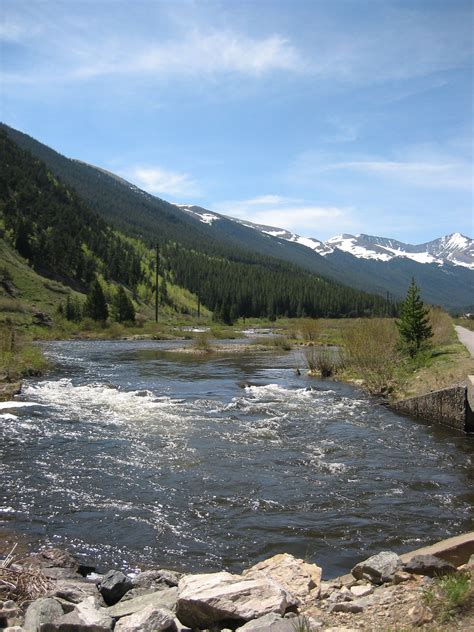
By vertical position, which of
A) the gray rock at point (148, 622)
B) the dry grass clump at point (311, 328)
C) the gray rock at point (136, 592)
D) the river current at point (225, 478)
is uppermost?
the dry grass clump at point (311, 328)

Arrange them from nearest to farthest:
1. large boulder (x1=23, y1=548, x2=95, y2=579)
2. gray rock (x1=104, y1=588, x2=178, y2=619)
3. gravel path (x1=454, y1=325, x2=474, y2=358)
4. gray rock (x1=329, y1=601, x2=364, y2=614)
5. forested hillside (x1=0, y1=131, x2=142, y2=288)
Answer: gray rock (x1=329, y1=601, x2=364, y2=614), gray rock (x1=104, y1=588, x2=178, y2=619), large boulder (x1=23, y1=548, x2=95, y2=579), gravel path (x1=454, y1=325, x2=474, y2=358), forested hillside (x1=0, y1=131, x2=142, y2=288)

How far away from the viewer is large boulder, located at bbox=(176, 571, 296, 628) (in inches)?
221

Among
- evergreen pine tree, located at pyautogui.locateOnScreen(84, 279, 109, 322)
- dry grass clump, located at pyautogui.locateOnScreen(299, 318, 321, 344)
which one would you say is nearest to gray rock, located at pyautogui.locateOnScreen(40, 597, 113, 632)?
dry grass clump, located at pyautogui.locateOnScreen(299, 318, 321, 344)

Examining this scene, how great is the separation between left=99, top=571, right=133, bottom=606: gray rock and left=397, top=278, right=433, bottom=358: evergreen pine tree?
2598 cm

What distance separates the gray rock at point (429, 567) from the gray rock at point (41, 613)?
4.27m

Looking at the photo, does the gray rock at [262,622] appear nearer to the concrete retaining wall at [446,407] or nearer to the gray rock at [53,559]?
the gray rock at [53,559]

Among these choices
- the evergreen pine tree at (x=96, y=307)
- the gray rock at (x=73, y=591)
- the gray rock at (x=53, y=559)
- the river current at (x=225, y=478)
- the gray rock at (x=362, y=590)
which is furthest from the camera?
the evergreen pine tree at (x=96, y=307)

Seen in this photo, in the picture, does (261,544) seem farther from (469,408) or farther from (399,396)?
(399,396)

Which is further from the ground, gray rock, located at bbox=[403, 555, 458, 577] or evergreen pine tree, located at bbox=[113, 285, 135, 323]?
evergreen pine tree, located at bbox=[113, 285, 135, 323]

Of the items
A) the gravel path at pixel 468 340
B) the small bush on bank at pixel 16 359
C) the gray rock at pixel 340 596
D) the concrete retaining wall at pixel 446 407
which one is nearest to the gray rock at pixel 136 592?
the gray rock at pixel 340 596

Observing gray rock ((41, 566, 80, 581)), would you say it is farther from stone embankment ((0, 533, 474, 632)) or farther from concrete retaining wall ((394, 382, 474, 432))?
concrete retaining wall ((394, 382, 474, 432))

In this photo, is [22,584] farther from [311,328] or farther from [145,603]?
[311,328]

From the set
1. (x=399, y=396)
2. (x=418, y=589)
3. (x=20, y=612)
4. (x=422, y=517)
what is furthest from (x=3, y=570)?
(x=399, y=396)

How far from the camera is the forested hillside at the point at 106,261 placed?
10644cm
